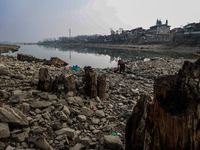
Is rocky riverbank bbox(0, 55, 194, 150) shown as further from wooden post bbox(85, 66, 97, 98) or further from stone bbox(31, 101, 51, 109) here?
wooden post bbox(85, 66, 97, 98)

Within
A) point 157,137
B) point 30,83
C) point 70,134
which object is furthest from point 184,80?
point 30,83

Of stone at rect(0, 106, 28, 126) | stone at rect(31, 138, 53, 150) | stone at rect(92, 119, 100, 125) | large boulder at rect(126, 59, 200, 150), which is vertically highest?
large boulder at rect(126, 59, 200, 150)

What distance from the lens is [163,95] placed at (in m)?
1.71

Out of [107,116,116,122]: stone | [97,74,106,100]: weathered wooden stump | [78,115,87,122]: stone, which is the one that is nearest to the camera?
[78,115,87,122]: stone

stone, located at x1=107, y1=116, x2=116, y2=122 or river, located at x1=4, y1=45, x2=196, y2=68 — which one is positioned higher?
river, located at x1=4, y1=45, x2=196, y2=68

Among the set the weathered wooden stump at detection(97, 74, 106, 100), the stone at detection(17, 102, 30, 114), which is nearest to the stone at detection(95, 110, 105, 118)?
the weathered wooden stump at detection(97, 74, 106, 100)

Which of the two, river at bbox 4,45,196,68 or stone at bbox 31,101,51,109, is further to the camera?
river at bbox 4,45,196,68

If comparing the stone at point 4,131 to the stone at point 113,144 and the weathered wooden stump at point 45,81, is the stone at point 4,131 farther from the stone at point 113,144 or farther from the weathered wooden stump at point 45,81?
the weathered wooden stump at point 45,81

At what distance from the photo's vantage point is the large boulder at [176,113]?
5.01 feet

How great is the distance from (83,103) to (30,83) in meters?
2.50

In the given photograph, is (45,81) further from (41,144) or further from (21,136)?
(41,144)

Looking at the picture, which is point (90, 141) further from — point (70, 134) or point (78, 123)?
point (78, 123)

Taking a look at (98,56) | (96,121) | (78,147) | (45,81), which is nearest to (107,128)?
(96,121)

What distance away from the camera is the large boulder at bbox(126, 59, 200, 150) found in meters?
1.53
